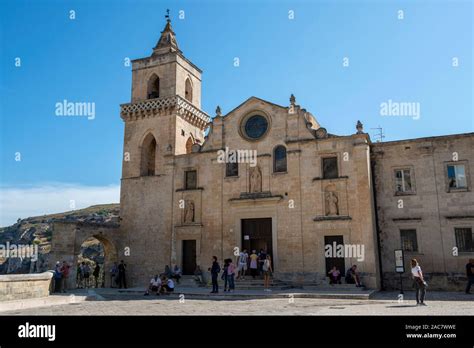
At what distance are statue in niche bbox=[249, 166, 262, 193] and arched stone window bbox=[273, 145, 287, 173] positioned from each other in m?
1.10

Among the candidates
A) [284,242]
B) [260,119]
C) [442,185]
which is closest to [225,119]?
[260,119]

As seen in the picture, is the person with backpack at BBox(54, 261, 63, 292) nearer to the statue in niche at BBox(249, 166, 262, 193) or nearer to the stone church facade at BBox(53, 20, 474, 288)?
the stone church facade at BBox(53, 20, 474, 288)

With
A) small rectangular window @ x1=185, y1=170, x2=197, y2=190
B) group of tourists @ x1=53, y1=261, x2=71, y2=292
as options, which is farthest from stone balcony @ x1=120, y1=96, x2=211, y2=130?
group of tourists @ x1=53, y1=261, x2=71, y2=292

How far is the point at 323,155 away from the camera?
26.4 metres

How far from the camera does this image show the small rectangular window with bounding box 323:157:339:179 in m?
26.0

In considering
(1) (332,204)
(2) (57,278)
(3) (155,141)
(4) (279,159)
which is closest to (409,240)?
(1) (332,204)

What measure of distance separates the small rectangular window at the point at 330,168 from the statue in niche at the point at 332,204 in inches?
43.6

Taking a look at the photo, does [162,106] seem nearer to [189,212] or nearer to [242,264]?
[189,212]

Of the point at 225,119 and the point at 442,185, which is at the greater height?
the point at 225,119

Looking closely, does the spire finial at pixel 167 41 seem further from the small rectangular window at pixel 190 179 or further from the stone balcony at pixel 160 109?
the small rectangular window at pixel 190 179

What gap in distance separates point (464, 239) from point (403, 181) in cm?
463
